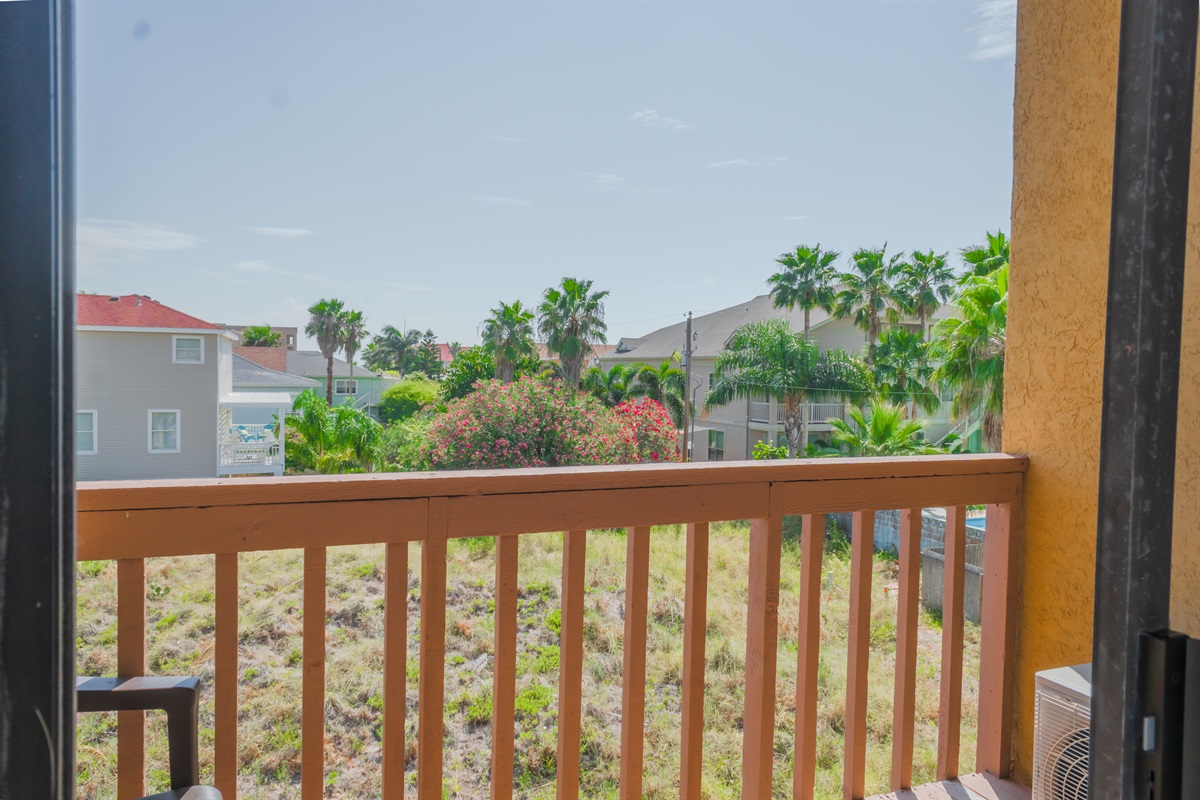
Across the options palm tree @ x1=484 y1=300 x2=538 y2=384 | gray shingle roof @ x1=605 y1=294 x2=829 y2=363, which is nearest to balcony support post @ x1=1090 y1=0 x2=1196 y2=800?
palm tree @ x1=484 y1=300 x2=538 y2=384

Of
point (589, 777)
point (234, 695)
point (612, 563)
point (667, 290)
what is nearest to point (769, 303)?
point (667, 290)

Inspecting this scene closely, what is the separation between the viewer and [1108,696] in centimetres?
43

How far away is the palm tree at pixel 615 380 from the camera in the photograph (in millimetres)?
17891

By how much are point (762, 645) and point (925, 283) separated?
2044 centimetres

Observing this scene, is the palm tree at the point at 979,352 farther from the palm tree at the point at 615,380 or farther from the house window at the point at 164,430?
the house window at the point at 164,430

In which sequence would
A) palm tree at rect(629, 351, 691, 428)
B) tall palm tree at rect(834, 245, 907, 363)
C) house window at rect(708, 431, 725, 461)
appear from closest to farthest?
palm tree at rect(629, 351, 691, 428) → tall palm tree at rect(834, 245, 907, 363) → house window at rect(708, 431, 725, 461)

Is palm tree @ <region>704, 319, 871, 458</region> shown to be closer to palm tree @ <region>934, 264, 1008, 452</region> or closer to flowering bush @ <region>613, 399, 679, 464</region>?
palm tree @ <region>934, 264, 1008, 452</region>

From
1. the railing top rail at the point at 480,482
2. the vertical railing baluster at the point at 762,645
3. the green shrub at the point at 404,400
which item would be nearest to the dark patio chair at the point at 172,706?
the railing top rail at the point at 480,482

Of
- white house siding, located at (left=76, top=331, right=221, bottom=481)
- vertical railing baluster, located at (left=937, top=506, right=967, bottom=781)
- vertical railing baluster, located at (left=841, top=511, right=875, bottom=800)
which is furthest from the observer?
white house siding, located at (left=76, top=331, right=221, bottom=481)

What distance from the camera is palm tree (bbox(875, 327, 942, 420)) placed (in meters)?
17.3

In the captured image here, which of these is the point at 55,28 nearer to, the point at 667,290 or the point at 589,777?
the point at 589,777

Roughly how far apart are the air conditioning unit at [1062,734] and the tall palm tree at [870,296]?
62.2 ft

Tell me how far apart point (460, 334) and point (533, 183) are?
401cm

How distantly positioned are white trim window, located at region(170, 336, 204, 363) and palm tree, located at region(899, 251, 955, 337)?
17.5m
